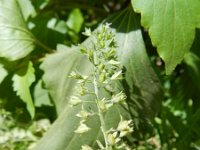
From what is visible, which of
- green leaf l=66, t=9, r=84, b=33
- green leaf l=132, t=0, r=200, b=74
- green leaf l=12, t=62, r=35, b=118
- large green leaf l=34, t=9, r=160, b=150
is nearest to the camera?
green leaf l=132, t=0, r=200, b=74

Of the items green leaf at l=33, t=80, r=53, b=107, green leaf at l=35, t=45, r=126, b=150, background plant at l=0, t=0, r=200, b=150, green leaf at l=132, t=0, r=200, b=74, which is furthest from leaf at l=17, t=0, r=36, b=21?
green leaf at l=132, t=0, r=200, b=74

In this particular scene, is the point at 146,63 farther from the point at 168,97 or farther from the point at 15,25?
the point at 168,97

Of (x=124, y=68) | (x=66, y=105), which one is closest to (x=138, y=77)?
(x=124, y=68)

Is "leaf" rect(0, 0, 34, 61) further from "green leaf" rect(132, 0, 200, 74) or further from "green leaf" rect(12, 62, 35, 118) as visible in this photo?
"green leaf" rect(132, 0, 200, 74)

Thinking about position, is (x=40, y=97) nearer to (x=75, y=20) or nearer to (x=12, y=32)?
(x=12, y=32)

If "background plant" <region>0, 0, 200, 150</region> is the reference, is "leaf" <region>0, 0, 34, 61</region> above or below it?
above

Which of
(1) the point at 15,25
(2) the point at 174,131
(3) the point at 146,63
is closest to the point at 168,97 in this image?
(2) the point at 174,131

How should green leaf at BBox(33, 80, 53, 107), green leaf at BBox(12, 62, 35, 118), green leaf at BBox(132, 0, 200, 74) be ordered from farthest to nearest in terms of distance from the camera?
green leaf at BBox(33, 80, 53, 107) < green leaf at BBox(12, 62, 35, 118) < green leaf at BBox(132, 0, 200, 74)
